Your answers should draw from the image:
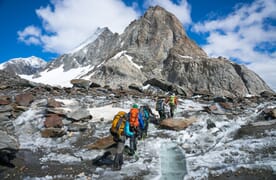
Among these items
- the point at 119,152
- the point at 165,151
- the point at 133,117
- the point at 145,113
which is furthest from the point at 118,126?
the point at 145,113

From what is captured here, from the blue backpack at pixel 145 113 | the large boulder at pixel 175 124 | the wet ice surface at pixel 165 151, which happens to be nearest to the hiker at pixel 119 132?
the wet ice surface at pixel 165 151

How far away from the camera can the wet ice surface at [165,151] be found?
27.1 feet

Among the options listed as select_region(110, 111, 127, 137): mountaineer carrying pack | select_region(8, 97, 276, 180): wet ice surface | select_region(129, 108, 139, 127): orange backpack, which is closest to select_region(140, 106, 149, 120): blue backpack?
select_region(8, 97, 276, 180): wet ice surface

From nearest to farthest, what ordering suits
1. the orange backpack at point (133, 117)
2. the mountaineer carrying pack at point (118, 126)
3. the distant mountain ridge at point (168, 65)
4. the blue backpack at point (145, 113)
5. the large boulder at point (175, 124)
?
the mountaineer carrying pack at point (118, 126), the orange backpack at point (133, 117), the blue backpack at point (145, 113), the large boulder at point (175, 124), the distant mountain ridge at point (168, 65)

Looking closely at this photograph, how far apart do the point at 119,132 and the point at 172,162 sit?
254 centimetres

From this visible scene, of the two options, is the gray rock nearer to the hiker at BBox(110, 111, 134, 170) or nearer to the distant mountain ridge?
the hiker at BBox(110, 111, 134, 170)

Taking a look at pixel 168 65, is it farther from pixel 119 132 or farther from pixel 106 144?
pixel 119 132

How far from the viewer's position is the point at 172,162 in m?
9.37

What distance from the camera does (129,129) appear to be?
870cm

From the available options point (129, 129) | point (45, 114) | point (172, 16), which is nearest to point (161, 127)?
point (129, 129)

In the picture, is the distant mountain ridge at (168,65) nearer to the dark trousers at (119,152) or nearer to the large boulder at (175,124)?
the large boulder at (175,124)

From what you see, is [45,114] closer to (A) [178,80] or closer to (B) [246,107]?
(B) [246,107]

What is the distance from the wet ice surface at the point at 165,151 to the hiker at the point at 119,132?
40 centimetres

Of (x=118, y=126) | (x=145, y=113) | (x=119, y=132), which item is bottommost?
(x=119, y=132)
